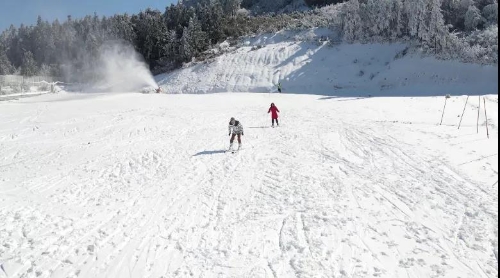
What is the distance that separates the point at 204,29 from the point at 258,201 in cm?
4910

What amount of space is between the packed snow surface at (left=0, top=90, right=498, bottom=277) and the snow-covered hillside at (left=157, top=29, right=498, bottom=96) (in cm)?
1375

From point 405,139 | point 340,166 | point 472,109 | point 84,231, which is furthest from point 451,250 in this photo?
point 472,109

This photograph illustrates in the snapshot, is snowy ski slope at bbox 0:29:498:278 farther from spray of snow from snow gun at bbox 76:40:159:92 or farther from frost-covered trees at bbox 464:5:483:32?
spray of snow from snow gun at bbox 76:40:159:92

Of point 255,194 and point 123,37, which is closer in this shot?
point 255,194

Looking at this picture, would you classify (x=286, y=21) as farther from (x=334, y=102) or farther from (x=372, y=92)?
(x=334, y=102)

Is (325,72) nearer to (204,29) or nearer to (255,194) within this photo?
(204,29)

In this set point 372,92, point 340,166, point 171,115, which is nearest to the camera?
point 340,166

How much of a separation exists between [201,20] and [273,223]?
172 ft

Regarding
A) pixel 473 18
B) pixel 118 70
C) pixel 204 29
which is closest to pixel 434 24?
pixel 473 18

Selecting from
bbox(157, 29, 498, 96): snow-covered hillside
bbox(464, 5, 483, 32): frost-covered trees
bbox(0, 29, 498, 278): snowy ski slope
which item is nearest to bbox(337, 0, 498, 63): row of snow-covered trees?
bbox(464, 5, 483, 32): frost-covered trees

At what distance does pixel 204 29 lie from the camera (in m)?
56.7

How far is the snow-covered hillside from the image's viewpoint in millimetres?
34844

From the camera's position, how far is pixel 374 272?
766 centimetres

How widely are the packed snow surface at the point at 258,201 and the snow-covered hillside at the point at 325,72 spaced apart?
13.8 metres
